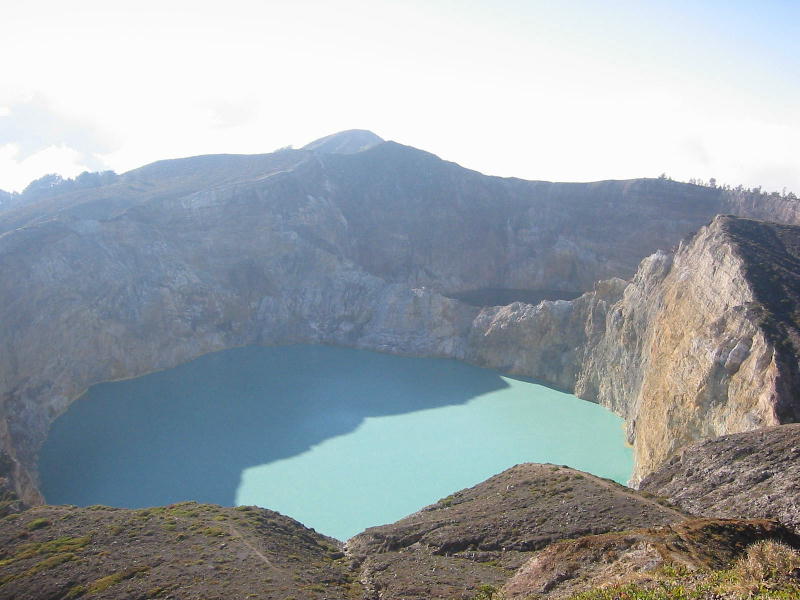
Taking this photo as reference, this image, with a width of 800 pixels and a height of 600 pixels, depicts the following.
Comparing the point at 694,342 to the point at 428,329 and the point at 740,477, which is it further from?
the point at 428,329

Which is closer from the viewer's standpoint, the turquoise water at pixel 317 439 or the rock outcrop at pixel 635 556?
the rock outcrop at pixel 635 556

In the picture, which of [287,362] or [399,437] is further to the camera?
[287,362]

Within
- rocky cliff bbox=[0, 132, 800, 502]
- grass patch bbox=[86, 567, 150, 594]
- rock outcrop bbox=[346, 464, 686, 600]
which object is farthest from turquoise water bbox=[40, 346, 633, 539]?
grass patch bbox=[86, 567, 150, 594]

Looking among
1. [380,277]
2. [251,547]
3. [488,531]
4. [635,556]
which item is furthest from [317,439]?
[380,277]

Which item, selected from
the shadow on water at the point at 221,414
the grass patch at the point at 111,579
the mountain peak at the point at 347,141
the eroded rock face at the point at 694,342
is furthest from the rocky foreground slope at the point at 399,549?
the mountain peak at the point at 347,141

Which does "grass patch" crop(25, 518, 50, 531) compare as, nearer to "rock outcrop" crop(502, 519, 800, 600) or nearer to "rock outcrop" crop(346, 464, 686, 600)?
"rock outcrop" crop(346, 464, 686, 600)

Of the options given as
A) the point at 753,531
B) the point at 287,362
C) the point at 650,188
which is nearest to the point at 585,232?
the point at 650,188

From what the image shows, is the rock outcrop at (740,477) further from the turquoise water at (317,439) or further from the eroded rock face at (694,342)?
the turquoise water at (317,439)

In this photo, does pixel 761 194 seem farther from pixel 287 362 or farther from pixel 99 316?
pixel 99 316
